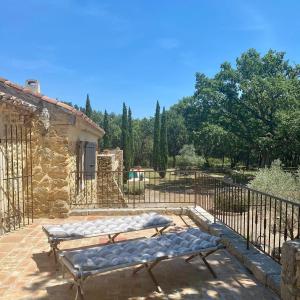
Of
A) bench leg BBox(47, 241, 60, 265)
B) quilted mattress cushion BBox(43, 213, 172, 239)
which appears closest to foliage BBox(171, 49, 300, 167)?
quilted mattress cushion BBox(43, 213, 172, 239)

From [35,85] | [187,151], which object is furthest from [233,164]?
[35,85]

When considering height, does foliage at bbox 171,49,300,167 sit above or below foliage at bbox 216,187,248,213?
above

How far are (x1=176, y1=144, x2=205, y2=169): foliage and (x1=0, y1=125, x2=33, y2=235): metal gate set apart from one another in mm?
28222

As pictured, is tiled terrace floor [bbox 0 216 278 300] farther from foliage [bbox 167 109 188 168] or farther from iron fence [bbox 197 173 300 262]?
foliage [bbox 167 109 188 168]

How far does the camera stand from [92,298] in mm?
3643

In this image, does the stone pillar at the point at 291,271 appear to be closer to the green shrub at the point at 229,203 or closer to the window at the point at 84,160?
the green shrub at the point at 229,203

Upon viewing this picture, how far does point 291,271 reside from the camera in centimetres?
312

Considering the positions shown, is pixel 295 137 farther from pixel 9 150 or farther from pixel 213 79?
Result: pixel 9 150

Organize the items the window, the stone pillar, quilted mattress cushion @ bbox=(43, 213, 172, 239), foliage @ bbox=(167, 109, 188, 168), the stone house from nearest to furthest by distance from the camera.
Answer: the stone pillar, quilted mattress cushion @ bbox=(43, 213, 172, 239), the stone house, the window, foliage @ bbox=(167, 109, 188, 168)

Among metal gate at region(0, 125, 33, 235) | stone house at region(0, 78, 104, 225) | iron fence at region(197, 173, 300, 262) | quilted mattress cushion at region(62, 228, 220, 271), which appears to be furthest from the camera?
stone house at region(0, 78, 104, 225)

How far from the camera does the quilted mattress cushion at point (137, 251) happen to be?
3543 mm

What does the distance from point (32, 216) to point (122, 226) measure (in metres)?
2.85

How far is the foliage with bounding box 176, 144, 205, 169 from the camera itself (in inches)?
1411

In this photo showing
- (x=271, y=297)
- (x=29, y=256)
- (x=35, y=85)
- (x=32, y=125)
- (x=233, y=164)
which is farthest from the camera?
(x=233, y=164)
